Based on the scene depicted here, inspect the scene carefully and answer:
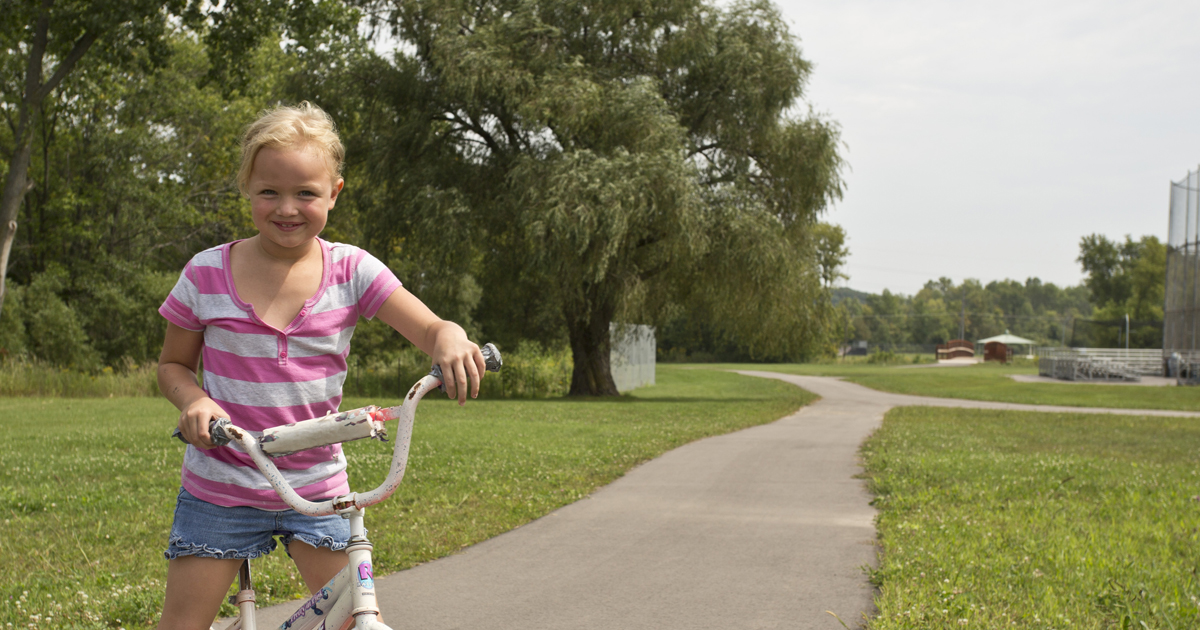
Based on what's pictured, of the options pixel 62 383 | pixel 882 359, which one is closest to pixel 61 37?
pixel 62 383

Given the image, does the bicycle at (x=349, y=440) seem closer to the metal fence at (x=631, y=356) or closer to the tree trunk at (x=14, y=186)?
the tree trunk at (x=14, y=186)

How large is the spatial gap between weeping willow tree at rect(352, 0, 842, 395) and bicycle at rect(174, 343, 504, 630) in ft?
57.9

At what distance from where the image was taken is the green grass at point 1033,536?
14.5ft

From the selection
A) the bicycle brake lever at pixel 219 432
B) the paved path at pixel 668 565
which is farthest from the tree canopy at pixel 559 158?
the bicycle brake lever at pixel 219 432

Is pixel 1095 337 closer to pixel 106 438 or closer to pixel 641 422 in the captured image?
pixel 641 422

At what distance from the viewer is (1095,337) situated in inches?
3009

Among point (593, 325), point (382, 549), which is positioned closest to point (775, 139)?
point (593, 325)

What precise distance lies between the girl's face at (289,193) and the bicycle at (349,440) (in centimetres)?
52

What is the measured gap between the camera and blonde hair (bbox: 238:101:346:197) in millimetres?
2232

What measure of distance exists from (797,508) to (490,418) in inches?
359

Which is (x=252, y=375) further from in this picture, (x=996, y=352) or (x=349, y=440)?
(x=996, y=352)

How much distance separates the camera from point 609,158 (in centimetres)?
2102

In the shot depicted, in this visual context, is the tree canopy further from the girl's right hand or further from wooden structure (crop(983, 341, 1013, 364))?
wooden structure (crop(983, 341, 1013, 364))

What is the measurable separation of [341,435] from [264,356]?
0.49 meters
